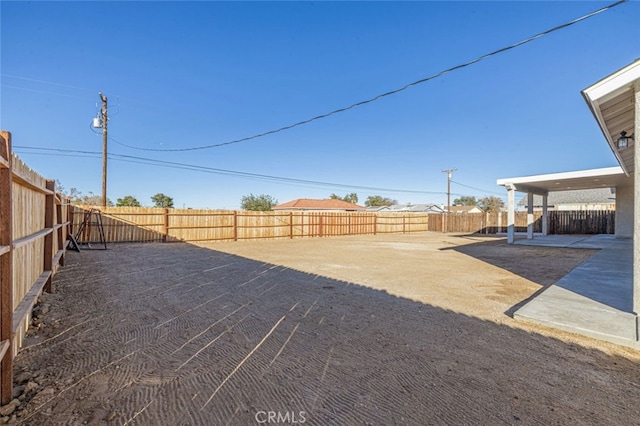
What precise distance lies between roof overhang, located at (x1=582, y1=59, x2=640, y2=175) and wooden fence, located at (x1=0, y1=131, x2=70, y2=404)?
234 inches

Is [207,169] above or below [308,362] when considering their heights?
above

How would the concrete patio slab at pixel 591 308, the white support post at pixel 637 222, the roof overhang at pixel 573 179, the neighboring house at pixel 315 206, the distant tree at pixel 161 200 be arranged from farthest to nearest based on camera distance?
the neighboring house at pixel 315 206 < the distant tree at pixel 161 200 < the roof overhang at pixel 573 179 < the white support post at pixel 637 222 < the concrete patio slab at pixel 591 308

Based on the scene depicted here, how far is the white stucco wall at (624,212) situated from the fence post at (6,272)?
65.5 feet

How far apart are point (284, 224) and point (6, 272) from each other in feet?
52.9

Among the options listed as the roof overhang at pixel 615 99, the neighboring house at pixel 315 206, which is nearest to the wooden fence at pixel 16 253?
the roof overhang at pixel 615 99

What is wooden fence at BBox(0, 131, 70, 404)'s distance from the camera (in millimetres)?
2004

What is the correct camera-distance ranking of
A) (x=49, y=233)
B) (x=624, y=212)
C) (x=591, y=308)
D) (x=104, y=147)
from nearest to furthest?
(x=591, y=308) → (x=49, y=233) → (x=624, y=212) → (x=104, y=147)

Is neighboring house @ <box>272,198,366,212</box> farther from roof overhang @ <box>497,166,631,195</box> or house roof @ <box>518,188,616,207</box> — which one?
roof overhang @ <box>497,166,631,195</box>

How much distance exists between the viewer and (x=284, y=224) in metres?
18.2

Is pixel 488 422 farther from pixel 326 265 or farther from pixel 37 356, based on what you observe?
pixel 326 265

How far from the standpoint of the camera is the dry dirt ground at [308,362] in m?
1.97

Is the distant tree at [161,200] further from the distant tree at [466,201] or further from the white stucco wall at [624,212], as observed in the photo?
the distant tree at [466,201]

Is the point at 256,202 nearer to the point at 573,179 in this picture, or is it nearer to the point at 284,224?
the point at 284,224

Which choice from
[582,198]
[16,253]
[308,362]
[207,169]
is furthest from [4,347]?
[582,198]
